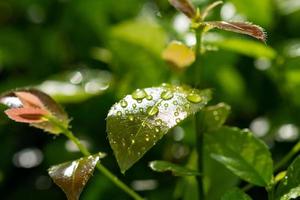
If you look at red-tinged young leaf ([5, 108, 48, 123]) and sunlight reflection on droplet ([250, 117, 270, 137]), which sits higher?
red-tinged young leaf ([5, 108, 48, 123])

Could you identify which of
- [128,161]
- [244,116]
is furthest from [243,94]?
[128,161]

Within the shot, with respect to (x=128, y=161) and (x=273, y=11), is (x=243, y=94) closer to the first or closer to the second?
A: (x=273, y=11)

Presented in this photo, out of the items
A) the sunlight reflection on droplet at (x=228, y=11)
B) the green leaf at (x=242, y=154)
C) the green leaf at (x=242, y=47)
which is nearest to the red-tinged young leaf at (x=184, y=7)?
the green leaf at (x=242, y=154)

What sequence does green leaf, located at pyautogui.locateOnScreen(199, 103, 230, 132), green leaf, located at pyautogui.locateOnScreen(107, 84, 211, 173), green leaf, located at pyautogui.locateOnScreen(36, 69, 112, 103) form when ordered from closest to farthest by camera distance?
green leaf, located at pyautogui.locateOnScreen(107, 84, 211, 173), green leaf, located at pyautogui.locateOnScreen(199, 103, 230, 132), green leaf, located at pyautogui.locateOnScreen(36, 69, 112, 103)

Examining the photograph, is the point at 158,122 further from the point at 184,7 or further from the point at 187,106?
the point at 184,7

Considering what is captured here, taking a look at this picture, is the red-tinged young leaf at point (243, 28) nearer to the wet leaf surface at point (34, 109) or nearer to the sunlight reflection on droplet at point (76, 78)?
the wet leaf surface at point (34, 109)

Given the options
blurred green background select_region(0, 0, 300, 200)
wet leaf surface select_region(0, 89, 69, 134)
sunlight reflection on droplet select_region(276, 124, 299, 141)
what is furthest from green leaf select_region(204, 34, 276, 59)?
wet leaf surface select_region(0, 89, 69, 134)

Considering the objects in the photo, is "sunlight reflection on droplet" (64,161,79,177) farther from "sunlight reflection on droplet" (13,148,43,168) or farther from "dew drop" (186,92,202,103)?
"sunlight reflection on droplet" (13,148,43,168)
